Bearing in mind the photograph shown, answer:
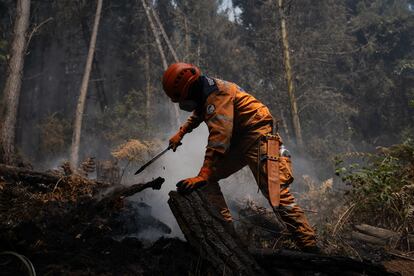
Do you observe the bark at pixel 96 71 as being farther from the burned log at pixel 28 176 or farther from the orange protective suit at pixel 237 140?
the orange protective suit at pixel 237 140

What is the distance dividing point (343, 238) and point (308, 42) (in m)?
16.7

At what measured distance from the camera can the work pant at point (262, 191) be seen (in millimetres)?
3516

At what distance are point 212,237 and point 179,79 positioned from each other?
170 cm

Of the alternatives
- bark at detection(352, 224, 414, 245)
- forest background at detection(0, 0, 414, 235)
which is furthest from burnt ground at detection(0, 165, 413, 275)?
forest background at detection(0, 0, 414, 235)

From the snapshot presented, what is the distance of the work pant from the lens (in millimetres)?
3516

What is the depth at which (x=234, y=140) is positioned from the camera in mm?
4043

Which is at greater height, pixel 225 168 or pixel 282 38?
pixel 282 38

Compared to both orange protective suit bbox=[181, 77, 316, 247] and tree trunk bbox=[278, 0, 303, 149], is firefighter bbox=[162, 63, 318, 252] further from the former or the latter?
tree trunk bbox=[278, 0, 303, 149]

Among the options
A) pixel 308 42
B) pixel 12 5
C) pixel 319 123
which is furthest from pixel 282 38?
pixel 12 5

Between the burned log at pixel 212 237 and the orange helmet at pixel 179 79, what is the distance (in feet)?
3.89

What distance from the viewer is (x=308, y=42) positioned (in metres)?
19.4

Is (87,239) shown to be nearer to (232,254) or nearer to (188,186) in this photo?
(188,186)

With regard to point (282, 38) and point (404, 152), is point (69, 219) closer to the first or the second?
point (404, 152)

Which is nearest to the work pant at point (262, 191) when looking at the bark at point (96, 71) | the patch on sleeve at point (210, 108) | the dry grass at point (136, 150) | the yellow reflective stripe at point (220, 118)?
the yellow reflective stripe at point (220, 118)
